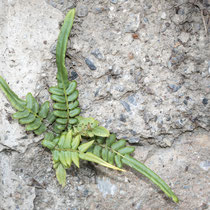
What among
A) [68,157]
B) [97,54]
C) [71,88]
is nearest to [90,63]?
[97,54]

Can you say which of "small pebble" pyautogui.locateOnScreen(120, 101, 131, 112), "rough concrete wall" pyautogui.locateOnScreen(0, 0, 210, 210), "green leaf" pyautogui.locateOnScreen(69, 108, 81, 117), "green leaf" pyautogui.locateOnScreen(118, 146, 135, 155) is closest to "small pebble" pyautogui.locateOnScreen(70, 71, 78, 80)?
"rough concrete wall" pyautogui.locateOnScreen(0, 0, 210, 210)

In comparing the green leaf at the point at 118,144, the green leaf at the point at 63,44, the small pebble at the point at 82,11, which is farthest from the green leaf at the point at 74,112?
the small pebble at the point at 82,11

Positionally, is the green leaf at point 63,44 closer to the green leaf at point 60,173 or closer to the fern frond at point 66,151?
the fern frond at point 66,151

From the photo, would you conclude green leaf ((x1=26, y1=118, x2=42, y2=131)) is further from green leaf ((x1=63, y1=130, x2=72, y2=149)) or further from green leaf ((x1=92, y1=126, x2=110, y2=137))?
green leaf ((x1=92, y1=126, x2=110, y2=137))

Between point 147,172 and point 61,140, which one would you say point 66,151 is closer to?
point 61,140

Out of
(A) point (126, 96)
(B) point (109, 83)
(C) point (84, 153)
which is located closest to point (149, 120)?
(A) point (126, 96)
